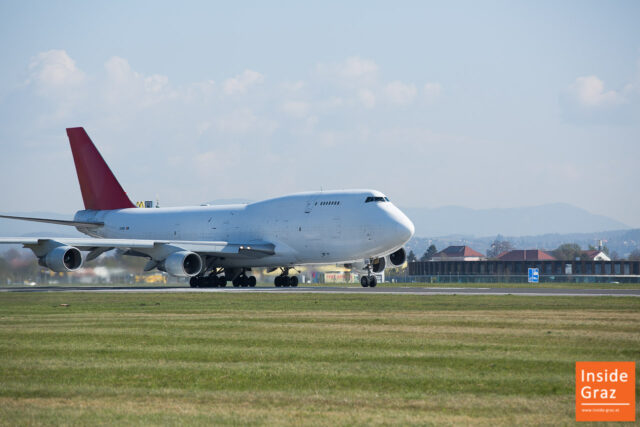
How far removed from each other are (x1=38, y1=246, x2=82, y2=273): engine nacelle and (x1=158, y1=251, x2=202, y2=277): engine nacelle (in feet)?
18.0

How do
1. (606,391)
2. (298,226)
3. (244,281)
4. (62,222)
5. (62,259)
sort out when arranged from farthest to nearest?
(62,222) → (244,281) → (298,226) → (62,259) → (606,391)

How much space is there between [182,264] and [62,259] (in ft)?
23.6

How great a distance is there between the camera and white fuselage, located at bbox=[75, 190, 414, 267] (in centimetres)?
5506

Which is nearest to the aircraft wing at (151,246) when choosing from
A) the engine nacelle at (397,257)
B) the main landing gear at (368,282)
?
the main landing gear at (368,282)

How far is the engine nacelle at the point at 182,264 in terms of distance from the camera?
5578 centimetres

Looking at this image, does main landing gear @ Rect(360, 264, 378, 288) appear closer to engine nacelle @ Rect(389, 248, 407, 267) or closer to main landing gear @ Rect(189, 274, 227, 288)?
engine nacelle @ Rect(389, 248, 407, 267)

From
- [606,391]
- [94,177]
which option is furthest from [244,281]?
[606,391]

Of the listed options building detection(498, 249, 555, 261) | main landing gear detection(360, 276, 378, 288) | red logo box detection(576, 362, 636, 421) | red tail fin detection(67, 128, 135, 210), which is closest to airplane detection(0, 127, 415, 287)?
main landing gear detection(360, 276, 378, 288)

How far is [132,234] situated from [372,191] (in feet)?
71.3

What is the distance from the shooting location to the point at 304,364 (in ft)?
55.8

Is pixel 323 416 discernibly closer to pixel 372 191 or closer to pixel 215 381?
pixel 215 381

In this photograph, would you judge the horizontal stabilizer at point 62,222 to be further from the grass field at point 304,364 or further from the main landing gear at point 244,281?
the grass field at point 304,364

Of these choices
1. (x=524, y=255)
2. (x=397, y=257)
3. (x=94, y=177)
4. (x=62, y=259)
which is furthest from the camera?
(x=524, y=255)

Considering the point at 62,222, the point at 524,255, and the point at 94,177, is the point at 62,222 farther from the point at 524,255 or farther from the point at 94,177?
the point at 524,255
